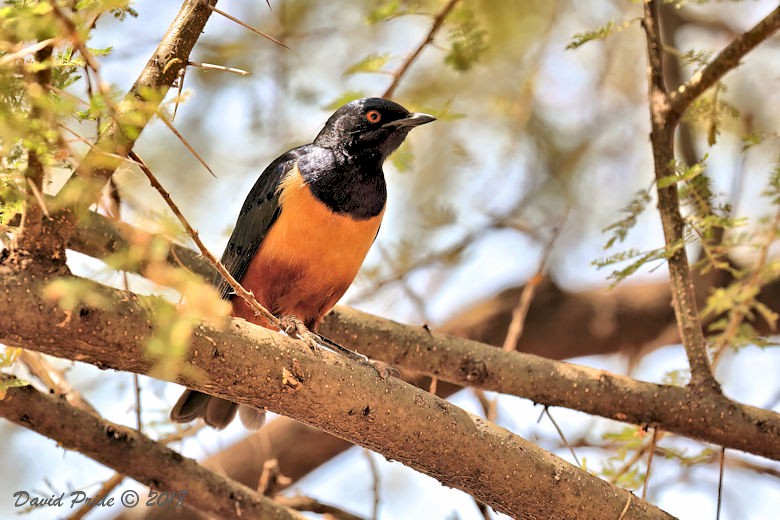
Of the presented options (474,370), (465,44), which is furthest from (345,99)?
(474,370)

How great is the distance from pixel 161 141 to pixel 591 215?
11.5 ft

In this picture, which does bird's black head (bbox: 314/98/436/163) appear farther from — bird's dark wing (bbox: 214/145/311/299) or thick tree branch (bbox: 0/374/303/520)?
thick tree branch (bbox: 0/374/303/520)

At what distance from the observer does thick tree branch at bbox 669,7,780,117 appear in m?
3.76

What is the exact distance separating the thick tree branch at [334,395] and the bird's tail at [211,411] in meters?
1.66

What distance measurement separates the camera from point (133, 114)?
2297 mm

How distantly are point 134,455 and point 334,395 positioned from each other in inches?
63.9

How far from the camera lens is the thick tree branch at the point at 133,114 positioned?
2324 millimetres

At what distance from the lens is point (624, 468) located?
4.38 m

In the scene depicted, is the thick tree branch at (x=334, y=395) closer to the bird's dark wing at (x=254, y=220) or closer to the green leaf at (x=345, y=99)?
the bird's dark wing at (x=254, y=220)

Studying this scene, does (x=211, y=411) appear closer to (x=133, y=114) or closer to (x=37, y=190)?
(x=37, y=190)

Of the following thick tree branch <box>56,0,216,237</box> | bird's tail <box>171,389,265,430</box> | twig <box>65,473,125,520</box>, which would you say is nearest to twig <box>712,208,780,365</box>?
bird's tail <box>171,389,265,430</box>

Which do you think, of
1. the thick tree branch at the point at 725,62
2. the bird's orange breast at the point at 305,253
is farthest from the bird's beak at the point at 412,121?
the thick tree branch at the point at 725,62

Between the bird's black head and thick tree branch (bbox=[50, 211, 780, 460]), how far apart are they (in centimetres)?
90

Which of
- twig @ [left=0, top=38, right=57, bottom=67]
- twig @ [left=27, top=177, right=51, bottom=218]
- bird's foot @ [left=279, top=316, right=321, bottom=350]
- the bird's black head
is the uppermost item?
the bird's black head
